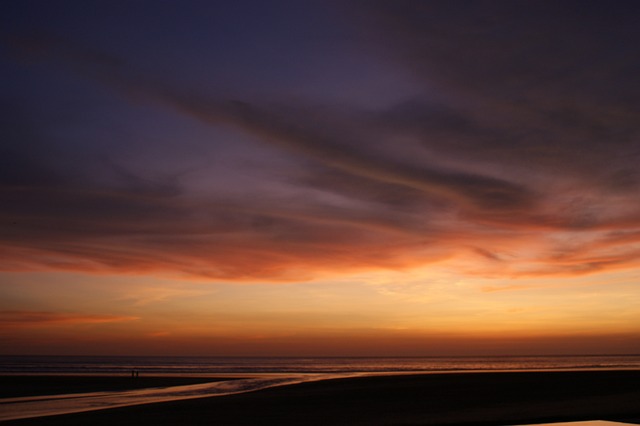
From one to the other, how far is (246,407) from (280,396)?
693cm

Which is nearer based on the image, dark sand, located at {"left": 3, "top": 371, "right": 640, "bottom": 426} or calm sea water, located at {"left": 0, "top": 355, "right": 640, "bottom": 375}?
dark sand, located at {"left": 3, "top": 371, "right": 640, "bottom": 426}

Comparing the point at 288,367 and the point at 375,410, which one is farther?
the point at 288,367

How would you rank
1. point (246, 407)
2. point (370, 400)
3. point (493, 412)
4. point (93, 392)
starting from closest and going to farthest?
point (493, 412)
point (246, 407)
point (370, 400)
point (93, 392)

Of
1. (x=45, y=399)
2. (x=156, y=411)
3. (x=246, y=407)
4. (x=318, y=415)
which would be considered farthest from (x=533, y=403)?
(x=45, y=399)

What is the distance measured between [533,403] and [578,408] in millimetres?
3776

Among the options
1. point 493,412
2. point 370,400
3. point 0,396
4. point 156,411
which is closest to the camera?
point 493,412

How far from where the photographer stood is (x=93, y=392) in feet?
128

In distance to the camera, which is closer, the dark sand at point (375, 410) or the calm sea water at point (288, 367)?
the dark sand at point (375, 410)

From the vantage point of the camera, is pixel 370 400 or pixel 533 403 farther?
pixel 370 400

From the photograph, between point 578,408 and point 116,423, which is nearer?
point 116,423

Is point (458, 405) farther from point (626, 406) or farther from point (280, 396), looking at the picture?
point (280, 396)

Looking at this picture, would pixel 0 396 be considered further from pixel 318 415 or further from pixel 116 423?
pixel 318 415

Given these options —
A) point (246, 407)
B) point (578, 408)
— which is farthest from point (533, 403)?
point (246, 407)

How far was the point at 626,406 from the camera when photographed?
23578 millimetres
